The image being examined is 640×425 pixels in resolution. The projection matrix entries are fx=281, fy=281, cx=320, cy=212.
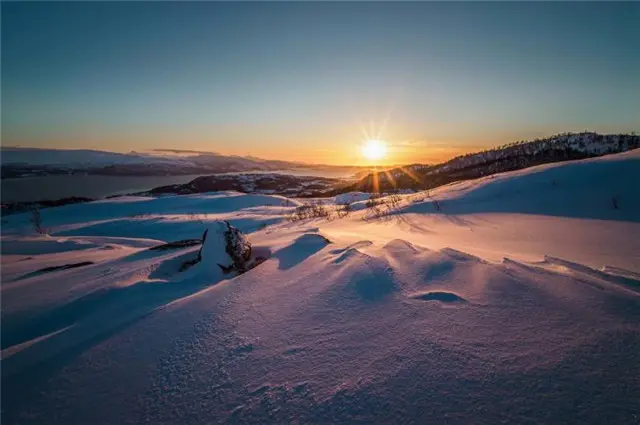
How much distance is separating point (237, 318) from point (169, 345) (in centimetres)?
41

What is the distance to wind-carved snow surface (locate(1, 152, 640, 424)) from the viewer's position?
1120mm

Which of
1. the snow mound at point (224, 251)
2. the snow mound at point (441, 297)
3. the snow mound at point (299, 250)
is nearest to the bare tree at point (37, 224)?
the snow mound at point (224, 251)

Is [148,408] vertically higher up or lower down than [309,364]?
lower down

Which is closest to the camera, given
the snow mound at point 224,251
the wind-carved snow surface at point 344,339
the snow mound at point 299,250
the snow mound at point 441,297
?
the wind-carved snow surface at point 344,339

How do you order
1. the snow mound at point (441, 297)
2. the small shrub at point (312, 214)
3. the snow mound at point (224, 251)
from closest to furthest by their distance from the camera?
1. the snow mound at point (441, 297)
2. the snow mound at point (224, 251)
3. the small shrub at point (312, 214)

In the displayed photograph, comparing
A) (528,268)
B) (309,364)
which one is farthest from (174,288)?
(528,268)

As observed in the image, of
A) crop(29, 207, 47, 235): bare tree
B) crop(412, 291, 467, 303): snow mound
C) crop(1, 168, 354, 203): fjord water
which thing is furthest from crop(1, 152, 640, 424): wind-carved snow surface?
crop(1, 168, 354, 203): fjord water

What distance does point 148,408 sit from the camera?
127 centimetres

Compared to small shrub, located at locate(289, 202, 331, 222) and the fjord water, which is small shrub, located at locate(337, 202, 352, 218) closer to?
small shrub, located at locate(289, 202, 331, 222)

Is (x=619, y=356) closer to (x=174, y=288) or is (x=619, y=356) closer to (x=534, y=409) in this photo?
(x=534, y=409)

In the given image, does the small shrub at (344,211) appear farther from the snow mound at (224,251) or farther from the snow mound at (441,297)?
the snow mound at (441,297)

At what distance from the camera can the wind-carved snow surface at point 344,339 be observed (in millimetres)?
1120

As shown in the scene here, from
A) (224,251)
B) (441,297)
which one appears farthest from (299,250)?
(441,297)

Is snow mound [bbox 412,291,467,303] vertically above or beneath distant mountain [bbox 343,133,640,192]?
beneath
